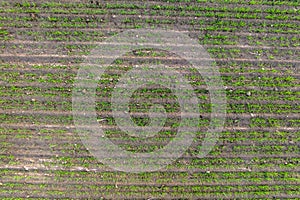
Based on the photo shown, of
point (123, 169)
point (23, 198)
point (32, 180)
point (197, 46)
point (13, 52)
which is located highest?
point (197, 46)

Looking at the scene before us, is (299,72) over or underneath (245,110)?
over

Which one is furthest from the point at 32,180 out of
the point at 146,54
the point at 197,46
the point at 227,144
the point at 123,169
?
the point at 197,46

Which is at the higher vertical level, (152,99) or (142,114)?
(152,99)

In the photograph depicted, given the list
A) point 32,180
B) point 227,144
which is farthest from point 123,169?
point 227,144

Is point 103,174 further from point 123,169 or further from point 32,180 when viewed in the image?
point 32,180

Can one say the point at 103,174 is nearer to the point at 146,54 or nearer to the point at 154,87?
the point at 154,87

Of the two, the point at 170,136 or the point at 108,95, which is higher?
the point at 108,95
